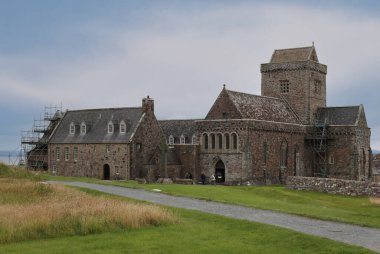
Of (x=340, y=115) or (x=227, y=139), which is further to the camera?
(x=340, y=115)

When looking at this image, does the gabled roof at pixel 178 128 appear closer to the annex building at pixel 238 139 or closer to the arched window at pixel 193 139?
the annex building at pixel 238 139

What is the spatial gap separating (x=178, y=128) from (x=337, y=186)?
32605 millimetres

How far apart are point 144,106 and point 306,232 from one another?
152 feet

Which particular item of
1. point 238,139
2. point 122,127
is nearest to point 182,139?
point 238,139

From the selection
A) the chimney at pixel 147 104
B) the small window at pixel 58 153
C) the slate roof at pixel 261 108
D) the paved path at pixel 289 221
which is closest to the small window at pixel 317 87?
the slate roof at pixel 261 108

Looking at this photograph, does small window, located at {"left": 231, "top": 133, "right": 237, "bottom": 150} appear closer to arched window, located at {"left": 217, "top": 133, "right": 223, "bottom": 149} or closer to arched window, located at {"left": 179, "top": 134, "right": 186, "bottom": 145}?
arched window, located at {"left": 217, "top": 133, "right": 223, "bottom": 149}

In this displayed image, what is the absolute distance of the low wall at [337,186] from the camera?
50.7m

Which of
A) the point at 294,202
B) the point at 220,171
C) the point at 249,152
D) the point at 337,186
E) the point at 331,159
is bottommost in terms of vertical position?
the point at 294,202

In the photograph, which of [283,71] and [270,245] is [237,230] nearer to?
[270,245]

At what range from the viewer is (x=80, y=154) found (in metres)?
69.2

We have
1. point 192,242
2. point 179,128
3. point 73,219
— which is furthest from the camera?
point 179,128

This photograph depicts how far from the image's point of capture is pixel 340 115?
264 ft

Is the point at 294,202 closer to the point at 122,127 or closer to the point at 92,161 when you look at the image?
the point at 122,127

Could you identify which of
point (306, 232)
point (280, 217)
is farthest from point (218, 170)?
point (306, 232)
